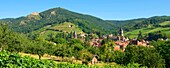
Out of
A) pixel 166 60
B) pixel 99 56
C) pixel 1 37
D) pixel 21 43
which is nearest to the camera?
pixel 166 60

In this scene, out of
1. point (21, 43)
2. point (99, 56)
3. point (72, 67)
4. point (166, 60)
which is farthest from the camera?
point (99, 56)

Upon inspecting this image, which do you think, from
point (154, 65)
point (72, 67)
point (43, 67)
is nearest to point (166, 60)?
point (154, 65)

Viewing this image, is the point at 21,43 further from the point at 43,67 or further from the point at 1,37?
the point at 43,67

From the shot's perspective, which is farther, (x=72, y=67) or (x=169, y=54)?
(x=169, y=54)

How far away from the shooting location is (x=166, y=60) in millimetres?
81938

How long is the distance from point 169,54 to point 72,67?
57.5 metres

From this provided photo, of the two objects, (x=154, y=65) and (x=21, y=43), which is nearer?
(x=154, y=65)

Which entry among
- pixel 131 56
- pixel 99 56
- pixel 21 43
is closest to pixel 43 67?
pixel 131 56

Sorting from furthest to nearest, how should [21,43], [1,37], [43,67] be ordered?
[21,43], [1,37], [43,67]

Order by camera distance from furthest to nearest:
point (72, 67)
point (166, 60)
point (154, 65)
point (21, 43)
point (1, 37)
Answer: point (21, 43) → point (1, 37) → point (166, 60) → point (154, 65) → point (72, 67)

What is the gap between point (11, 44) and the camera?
9175 cm

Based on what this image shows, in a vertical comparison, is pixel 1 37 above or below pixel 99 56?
above

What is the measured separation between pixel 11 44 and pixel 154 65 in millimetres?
42199

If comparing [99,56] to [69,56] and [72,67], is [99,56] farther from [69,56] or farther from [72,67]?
[72,67]
